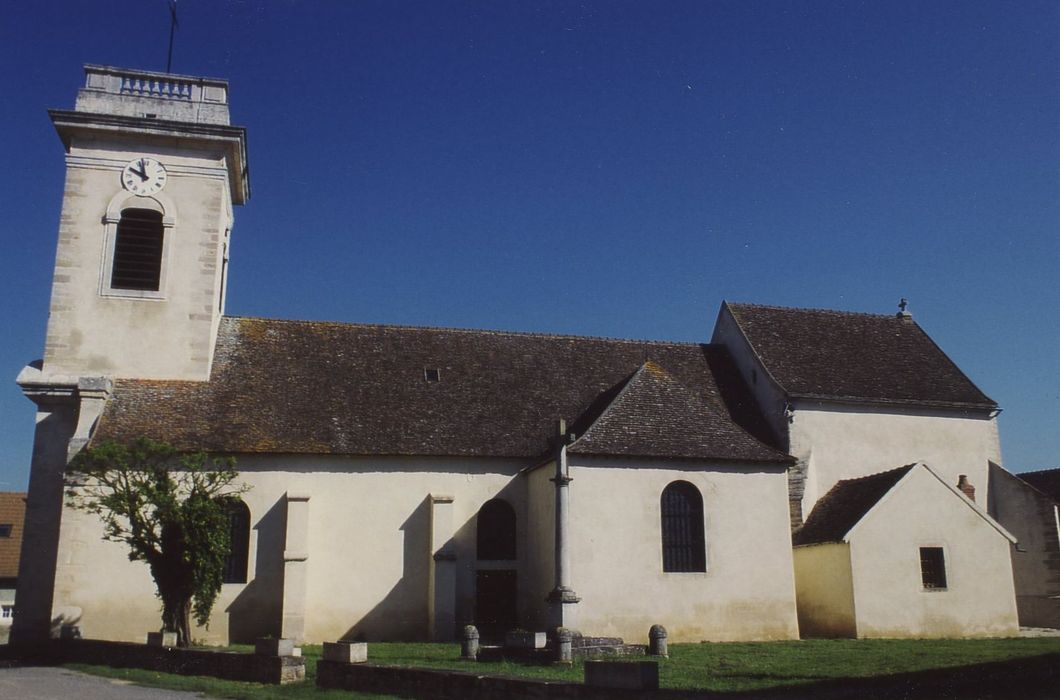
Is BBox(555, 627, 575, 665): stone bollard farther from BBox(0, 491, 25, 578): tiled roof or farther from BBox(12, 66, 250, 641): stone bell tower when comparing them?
BBox(0, 491, 25, 578): tiled roof

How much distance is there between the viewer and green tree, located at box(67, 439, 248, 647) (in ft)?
63.2

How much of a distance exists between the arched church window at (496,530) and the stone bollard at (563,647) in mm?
8298

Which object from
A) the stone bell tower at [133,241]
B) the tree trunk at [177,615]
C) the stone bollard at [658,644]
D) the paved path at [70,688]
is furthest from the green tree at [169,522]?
the stone bollard at [658,644]

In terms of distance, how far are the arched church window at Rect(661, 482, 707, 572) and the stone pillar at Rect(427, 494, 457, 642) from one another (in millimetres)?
5264

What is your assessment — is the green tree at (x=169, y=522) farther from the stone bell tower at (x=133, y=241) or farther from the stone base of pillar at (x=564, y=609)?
the stone base of pillar at (x=564, y=609)

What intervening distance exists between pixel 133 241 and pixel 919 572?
2257 centimetres

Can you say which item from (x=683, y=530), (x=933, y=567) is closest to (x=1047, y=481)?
(x=933, y=567)

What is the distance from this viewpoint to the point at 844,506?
24.3 m

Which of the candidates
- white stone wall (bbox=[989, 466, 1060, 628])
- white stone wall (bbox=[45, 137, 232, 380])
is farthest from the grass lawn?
white stone wall (bbox=[45, 137, 232, 380])

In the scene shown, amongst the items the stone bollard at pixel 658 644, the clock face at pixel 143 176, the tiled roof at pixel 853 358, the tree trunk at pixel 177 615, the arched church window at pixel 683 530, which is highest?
the clock face at pixel 143 176

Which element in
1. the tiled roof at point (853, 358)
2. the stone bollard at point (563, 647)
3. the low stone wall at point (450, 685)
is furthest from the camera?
the tiled roof at point (853, 358)

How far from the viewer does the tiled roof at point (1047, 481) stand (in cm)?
3647

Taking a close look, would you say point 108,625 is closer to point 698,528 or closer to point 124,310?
point 124,310

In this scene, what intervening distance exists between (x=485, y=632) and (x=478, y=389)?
6.74 metres
